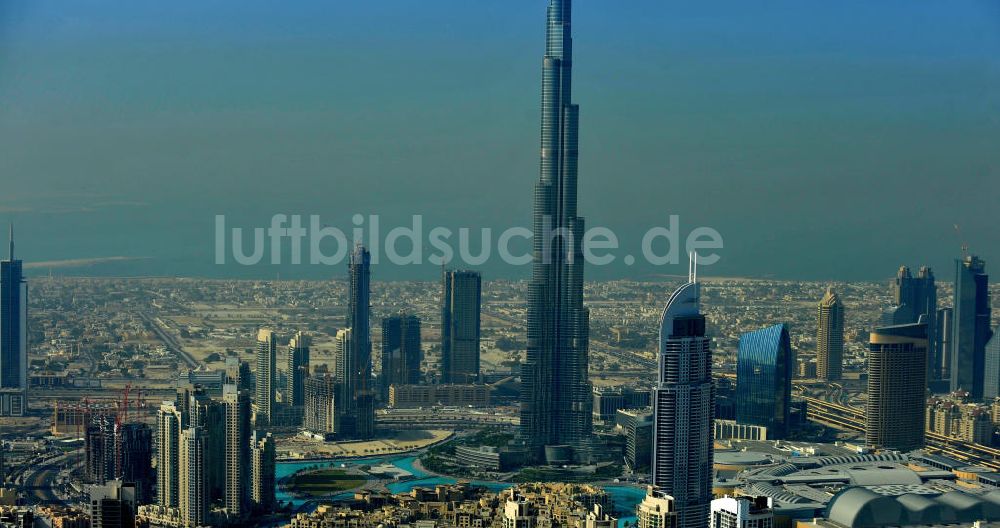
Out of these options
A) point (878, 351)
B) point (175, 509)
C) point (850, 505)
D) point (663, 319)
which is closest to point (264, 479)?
point (175, 509)

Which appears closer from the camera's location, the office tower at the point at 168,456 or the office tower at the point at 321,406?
the office tower at the point at 168,456

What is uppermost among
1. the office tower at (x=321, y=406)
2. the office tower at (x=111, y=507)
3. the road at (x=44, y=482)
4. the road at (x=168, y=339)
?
the road at (x=168, y=339)

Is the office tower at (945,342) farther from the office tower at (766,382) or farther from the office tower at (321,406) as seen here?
the office tower at (321,406)

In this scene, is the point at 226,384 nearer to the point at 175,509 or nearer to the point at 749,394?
the point at 175,509

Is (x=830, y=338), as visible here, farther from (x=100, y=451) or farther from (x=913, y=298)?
(x=100, y=451)

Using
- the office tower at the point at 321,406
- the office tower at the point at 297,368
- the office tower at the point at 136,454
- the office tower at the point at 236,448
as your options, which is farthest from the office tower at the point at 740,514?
the office tower at the point at 297,368

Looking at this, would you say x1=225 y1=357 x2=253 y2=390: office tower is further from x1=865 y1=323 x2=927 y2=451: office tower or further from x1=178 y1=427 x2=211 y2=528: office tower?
x1=865 y1=323 x2=927 y2=451: office tower

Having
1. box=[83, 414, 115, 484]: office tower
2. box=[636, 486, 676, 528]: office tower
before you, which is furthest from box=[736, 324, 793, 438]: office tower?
box=[83, 414, 115, 484]: office tower
